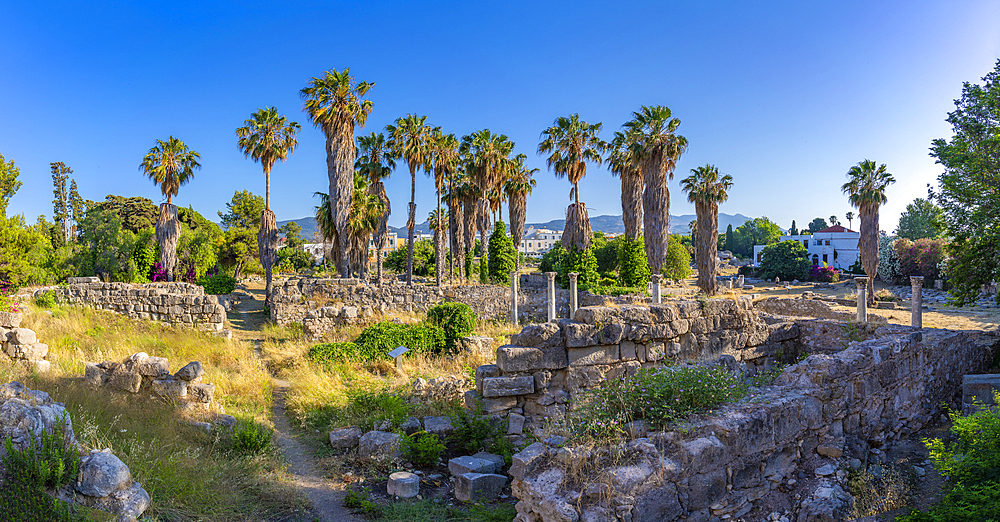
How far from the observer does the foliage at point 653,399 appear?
5.25 metres

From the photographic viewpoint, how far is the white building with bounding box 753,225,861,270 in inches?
2375

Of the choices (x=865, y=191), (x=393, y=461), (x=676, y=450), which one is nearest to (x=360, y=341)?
(x=393, y=461)

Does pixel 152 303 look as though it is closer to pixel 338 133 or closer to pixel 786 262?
pixel 338 133

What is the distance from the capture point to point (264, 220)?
99.5ft

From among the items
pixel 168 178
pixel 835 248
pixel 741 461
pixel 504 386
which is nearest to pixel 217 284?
pixel 168 178

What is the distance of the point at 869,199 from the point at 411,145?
31.4 metres

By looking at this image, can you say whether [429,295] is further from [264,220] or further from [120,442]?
[120,442]

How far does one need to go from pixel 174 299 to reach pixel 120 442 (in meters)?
13.6

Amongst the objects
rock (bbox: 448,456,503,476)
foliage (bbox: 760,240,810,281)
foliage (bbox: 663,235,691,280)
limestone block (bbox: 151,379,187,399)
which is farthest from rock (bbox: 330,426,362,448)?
foliage (bbox: 760,240,810,281)

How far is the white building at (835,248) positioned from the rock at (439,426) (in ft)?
211

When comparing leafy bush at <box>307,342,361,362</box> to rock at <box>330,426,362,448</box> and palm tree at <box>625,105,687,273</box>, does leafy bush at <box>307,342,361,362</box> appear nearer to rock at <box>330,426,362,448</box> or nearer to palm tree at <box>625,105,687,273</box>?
rock at <box>330,426,362,448</box>

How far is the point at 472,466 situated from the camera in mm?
6773

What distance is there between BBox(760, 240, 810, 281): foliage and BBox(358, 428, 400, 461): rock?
56211mm

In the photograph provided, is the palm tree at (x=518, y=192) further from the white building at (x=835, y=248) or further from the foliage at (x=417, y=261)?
the white building at (x=835, y=248)
